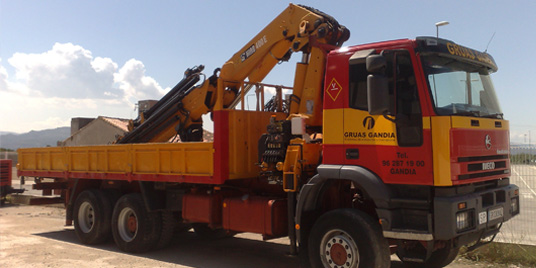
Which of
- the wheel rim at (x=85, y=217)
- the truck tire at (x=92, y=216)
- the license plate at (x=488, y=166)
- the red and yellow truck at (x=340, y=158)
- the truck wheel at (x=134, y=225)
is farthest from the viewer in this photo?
the wheel rim at (x=85, y=217)

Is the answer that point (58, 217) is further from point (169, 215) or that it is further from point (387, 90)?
point (387, 90)

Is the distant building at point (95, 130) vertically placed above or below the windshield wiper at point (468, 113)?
above

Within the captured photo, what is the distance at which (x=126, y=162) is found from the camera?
9398mm

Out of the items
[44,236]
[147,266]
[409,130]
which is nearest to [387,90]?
[409,130]

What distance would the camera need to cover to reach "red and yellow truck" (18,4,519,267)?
5523 millimetres

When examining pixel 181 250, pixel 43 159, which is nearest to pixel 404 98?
pixel 181 250

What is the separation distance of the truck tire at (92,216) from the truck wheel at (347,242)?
5.22 m

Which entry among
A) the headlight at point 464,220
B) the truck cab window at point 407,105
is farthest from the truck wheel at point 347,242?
Result: the truck cab window at point 407,105

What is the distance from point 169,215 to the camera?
9172mm

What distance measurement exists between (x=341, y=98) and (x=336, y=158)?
777mm

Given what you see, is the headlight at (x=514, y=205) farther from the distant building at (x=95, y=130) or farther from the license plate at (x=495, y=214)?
the distant building at (x=95, y=130)

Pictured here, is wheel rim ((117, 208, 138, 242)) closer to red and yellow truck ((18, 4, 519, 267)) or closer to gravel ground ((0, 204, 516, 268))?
red and yellow truck ((18, 4, 519, 267))

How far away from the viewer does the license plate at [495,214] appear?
5.88 metres

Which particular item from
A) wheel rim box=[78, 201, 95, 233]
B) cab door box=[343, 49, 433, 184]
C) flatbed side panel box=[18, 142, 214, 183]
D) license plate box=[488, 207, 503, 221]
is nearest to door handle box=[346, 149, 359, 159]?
cab door box=[343, 49, 433, 184]
